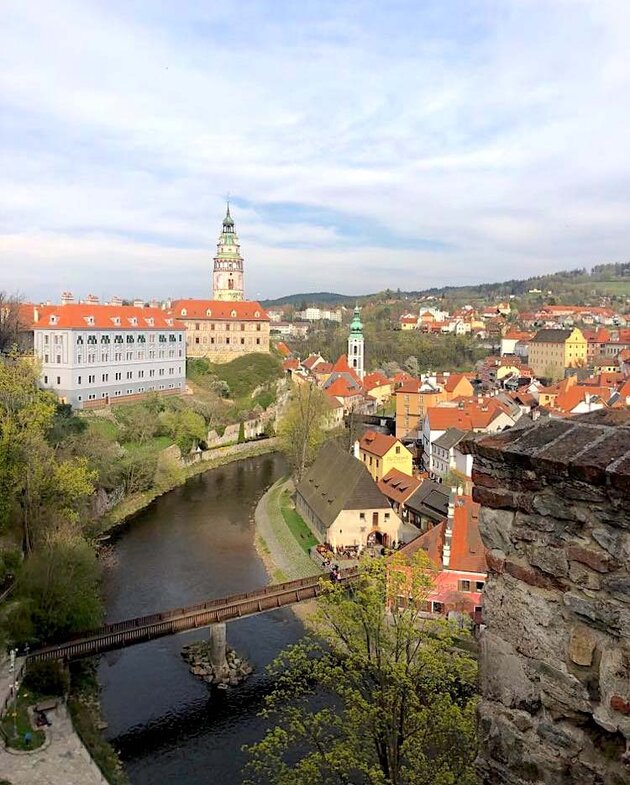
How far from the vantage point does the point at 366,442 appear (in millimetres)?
29422

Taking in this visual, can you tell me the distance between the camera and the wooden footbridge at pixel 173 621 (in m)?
13.5

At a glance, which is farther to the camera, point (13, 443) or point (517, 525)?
point (13, 443)

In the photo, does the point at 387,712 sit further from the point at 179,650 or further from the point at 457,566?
the point at 179,650

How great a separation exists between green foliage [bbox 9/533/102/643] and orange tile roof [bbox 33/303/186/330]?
21760mm

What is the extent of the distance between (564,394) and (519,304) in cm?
8095

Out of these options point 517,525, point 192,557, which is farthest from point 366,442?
point 517,525

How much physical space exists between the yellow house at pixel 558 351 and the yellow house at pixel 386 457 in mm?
38780

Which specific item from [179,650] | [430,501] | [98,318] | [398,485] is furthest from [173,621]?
[98,318]

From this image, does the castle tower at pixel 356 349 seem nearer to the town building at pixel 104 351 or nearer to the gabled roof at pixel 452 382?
the gabled roof at pixel 452 382

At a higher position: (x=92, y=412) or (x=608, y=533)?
(x=608, y=533)

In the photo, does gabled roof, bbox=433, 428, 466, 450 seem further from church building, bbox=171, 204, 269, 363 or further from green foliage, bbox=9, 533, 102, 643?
church building, bbox=171, 204, 269, 363

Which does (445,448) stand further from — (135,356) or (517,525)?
(517,525)

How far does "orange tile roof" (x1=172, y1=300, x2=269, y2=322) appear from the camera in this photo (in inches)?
2110

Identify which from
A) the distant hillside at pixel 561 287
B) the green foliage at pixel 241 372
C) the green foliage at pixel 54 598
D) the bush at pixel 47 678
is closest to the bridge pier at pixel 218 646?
the green foliage at pixel 54 598
